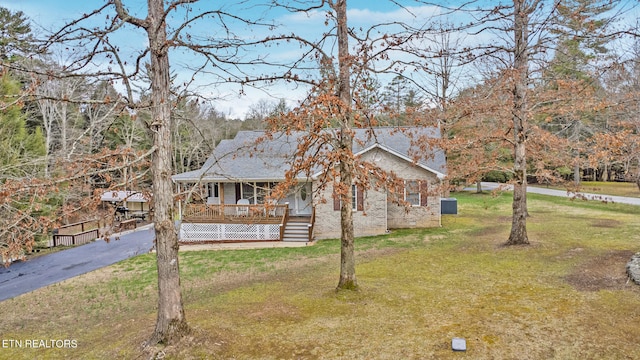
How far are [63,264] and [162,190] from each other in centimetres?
1361

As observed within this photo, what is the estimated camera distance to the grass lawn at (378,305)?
6359 millimetres

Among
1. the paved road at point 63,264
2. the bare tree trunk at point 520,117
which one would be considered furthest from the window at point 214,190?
the bare tree trunk at point 520,117

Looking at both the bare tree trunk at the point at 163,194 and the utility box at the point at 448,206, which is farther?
the utility box at the point at 448,206

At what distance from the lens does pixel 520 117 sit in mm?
12227

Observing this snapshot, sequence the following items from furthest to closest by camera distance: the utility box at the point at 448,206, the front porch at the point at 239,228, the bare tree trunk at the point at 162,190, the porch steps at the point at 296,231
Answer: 1. the utility box at the point at 448,206
2. the front porch at the point at 239,228
3. the porch steps at the point at 296,231
4. the bare tree trunk at the point at 162,190

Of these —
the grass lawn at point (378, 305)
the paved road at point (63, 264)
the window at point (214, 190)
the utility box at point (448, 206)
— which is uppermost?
the window at point (214, 190)

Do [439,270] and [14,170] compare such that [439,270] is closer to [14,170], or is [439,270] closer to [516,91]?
[516,91]

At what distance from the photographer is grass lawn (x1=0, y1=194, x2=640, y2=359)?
250 inches

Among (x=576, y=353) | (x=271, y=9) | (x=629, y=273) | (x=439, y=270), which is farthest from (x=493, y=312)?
(x=271, y=9)

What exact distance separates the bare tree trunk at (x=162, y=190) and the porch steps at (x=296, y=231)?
38.1 feet

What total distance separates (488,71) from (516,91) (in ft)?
10.2

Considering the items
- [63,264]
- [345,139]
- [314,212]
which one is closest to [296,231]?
[314,212]

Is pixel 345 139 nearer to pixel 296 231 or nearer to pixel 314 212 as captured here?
pixel 314 212

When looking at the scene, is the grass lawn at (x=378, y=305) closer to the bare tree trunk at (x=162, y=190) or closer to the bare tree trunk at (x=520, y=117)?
the bare tree trunk at (x=162, y=190)
